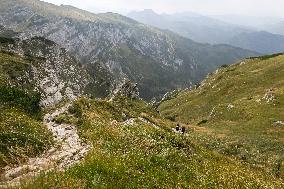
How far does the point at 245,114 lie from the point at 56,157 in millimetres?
84488

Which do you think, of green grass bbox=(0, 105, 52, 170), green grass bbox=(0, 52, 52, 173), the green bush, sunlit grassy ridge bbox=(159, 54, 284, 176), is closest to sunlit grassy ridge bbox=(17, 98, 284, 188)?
green grass bbox=(0, 105, 52, 170)

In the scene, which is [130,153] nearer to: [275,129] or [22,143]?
[22,143]

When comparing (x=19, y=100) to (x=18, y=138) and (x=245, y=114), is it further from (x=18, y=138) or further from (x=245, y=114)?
(x=245, y=114)

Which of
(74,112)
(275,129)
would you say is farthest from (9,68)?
(275,129)

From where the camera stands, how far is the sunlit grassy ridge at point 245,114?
63.6 metres

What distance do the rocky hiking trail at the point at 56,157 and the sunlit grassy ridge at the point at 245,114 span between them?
29183 millimetres

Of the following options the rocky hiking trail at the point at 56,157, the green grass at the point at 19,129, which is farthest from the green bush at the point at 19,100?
the rocky hiking trail at the point at 56,157

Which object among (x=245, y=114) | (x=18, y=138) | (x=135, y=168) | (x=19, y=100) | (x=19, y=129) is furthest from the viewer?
(x=245, y=114)

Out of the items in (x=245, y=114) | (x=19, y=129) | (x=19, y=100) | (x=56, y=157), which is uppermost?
(x=19, y=129)

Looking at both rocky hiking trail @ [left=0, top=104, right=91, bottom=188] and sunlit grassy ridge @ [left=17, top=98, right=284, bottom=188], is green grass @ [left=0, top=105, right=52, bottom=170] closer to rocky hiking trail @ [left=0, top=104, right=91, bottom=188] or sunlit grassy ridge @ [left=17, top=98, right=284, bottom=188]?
rocky hiking trail @ [left=0, top=104, right=91, bottom=188]

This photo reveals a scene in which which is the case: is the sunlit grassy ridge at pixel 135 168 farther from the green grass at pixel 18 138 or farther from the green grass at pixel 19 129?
the green grass at pixel 19 129

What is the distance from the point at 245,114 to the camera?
100500 mm

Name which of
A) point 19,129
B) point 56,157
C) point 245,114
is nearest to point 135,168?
point 56,157

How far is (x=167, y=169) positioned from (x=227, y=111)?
90.0 meters
